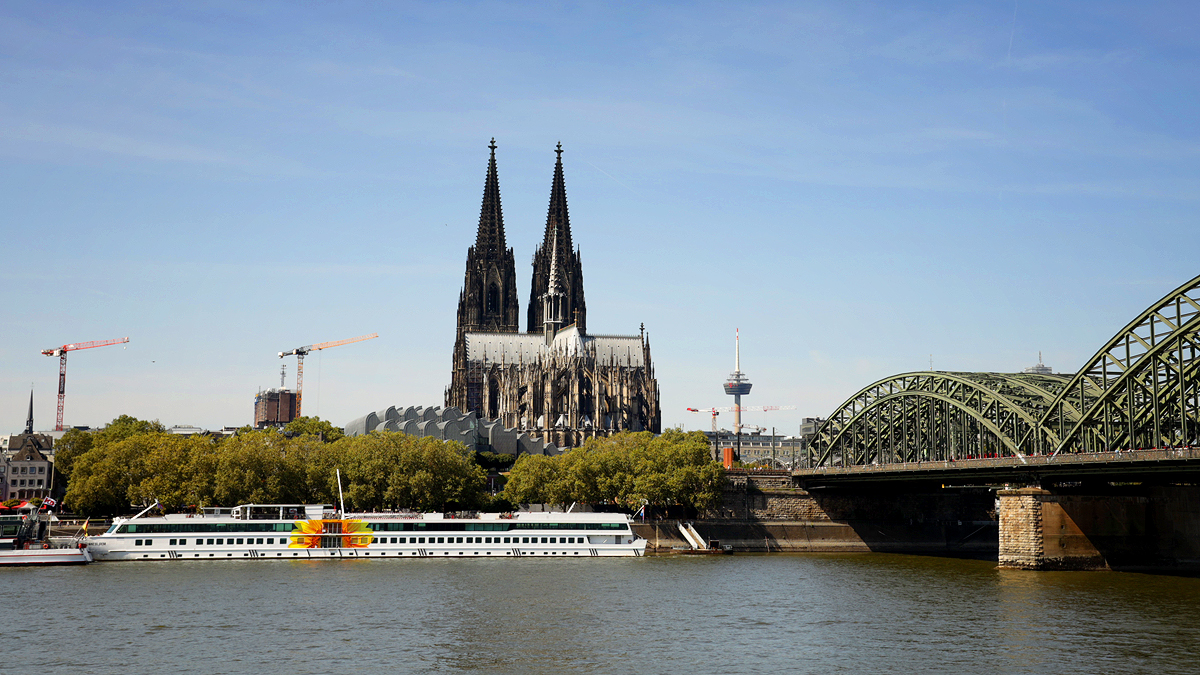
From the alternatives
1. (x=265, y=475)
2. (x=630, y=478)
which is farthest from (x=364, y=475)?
(x=630, y=478)

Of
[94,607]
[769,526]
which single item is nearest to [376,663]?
[94,607]

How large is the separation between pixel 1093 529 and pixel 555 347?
339 ft

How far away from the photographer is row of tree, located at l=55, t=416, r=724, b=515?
318 ft

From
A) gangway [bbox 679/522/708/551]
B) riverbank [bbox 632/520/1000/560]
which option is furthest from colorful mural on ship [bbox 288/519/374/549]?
gangway [bbox 679/522/708/551]

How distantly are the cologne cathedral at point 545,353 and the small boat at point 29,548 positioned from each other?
284 feet

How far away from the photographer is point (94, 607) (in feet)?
179

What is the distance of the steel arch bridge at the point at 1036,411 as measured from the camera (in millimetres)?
68688

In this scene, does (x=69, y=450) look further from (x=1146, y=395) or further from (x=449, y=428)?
(x=1146, y=395)

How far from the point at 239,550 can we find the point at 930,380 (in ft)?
178

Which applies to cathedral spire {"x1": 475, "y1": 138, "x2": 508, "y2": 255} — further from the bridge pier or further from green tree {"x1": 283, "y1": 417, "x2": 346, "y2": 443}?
the bridge pier

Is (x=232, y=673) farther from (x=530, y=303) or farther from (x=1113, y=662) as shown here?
(x=530, y=303)

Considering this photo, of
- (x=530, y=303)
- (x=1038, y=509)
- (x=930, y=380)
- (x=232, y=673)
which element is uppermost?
(x=530, y=303)

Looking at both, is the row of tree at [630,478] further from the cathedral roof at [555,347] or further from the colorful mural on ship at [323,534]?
the cathedral roof at [555,347]

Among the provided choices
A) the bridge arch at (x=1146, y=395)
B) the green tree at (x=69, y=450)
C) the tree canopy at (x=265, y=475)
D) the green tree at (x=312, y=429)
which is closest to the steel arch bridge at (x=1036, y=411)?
the bridge arch at (x=1146, y=395)
